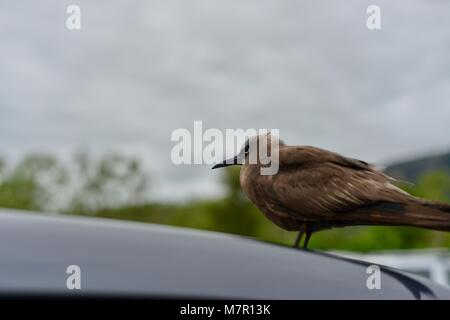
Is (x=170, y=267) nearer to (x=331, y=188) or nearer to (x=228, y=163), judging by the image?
(x=228, y=163)

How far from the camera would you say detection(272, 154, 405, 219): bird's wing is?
1.76m

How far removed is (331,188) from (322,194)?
0.09ft

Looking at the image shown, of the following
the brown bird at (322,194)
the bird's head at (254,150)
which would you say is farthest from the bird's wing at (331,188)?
→ the bird's head at (254,150)

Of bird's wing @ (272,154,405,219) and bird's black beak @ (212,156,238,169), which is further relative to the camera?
bird's wing @ (272,154,405,219)

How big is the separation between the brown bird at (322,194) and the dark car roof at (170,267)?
0.22 m

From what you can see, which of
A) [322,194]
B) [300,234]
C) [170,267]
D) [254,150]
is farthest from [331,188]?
[170,267]

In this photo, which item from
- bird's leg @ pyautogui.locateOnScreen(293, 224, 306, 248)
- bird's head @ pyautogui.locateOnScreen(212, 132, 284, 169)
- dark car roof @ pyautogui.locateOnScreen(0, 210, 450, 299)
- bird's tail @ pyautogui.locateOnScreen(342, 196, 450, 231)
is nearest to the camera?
dark car roof @ pyautogui.locateOnScreen(0, 210, 450, 299)

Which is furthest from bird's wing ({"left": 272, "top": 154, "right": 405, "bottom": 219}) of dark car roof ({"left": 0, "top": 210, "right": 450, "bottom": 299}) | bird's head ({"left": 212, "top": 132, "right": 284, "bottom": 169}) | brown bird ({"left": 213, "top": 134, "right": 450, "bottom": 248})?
dark car roof ({"left": 0, "top": 210, "right": 450, "bottom": 299})

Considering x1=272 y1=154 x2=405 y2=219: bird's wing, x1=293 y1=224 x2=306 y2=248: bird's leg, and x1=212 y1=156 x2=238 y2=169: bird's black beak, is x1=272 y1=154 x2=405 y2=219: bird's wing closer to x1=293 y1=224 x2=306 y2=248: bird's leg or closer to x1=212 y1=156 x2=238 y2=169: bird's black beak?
x1=293 y1=224 x2=306 y2=248: bird's leg

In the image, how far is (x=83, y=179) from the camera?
2972 cm

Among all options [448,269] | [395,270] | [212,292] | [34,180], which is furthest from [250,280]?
[34,180]

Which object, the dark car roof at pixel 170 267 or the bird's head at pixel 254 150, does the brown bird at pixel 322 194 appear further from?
the dark car roof at pixel 170 267

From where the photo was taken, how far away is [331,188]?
179 centimetres
